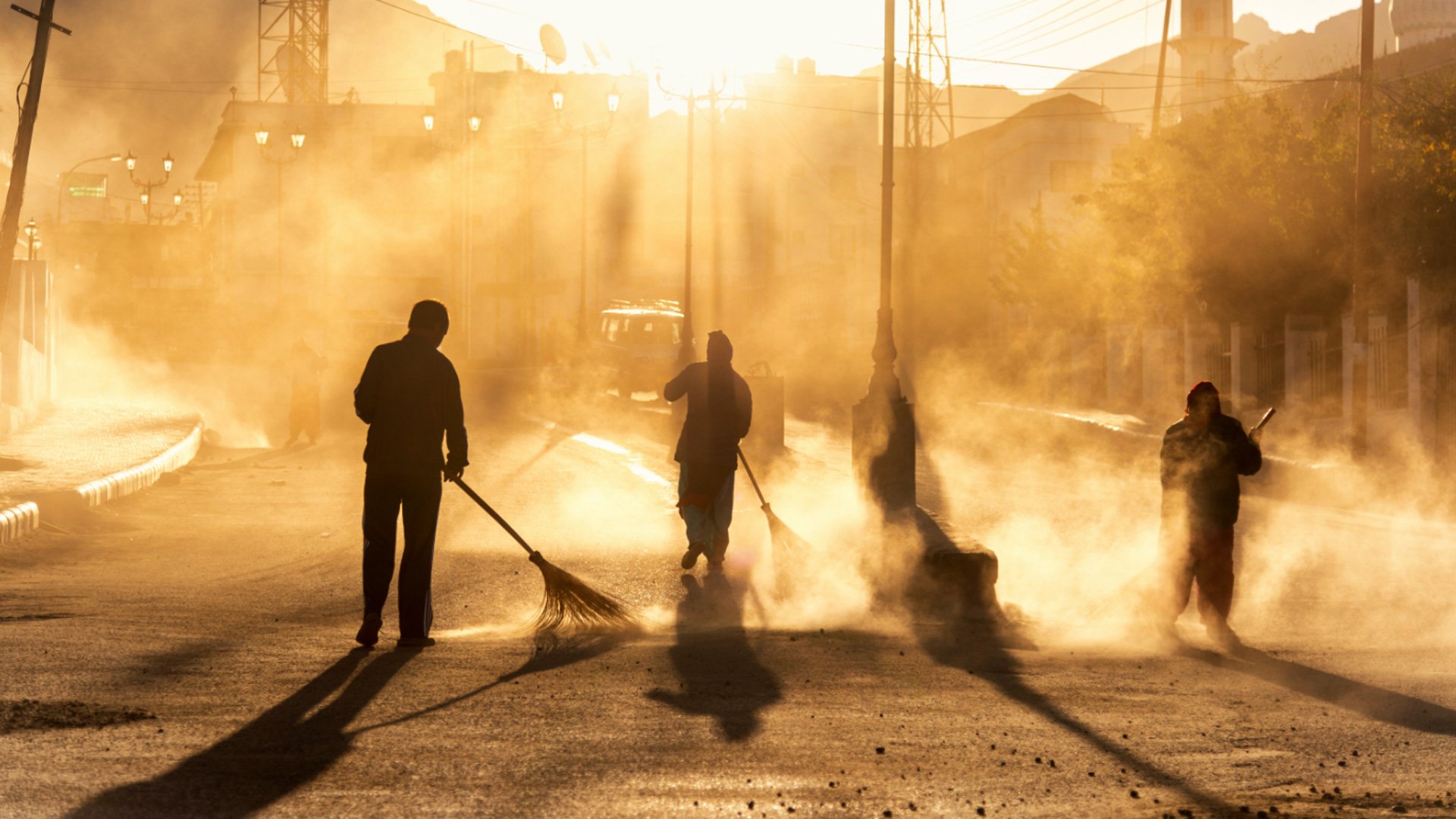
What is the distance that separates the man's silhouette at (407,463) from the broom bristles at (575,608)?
2.83 ft

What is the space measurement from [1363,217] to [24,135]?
713 inches

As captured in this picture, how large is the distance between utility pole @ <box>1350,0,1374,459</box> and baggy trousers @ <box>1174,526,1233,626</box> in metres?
13.4

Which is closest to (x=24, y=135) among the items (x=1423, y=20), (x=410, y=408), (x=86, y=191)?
(x=410, y=408)

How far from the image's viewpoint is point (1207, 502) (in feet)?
32.4

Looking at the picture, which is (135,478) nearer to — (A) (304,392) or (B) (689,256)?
(A) (304,392)

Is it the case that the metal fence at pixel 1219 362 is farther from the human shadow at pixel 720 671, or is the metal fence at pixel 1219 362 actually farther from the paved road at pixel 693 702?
the human shadow at pixel 720 671

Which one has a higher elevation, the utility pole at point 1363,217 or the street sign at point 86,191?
the street sign at point 86,191

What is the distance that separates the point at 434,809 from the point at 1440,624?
7.17 metres

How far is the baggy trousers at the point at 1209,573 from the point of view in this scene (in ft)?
31.9

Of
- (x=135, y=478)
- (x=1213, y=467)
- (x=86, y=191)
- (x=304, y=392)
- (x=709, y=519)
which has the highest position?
(x=86, y=191)

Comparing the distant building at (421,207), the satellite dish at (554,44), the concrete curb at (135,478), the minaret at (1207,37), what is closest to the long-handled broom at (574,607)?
the concrete curb at (135,478)

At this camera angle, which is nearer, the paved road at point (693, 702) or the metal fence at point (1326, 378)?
the paved road at point (693, 702)

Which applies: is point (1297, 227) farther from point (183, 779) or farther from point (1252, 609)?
point (183, 779)

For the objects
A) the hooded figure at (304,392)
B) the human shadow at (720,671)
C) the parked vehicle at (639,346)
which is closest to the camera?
the human shadow at (720,671)
